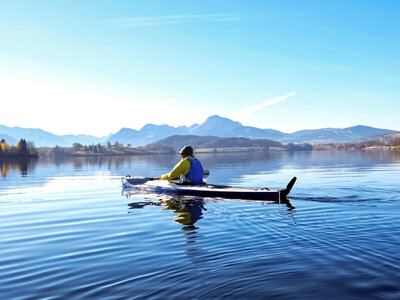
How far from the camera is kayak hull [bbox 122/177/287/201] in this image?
20.5 m

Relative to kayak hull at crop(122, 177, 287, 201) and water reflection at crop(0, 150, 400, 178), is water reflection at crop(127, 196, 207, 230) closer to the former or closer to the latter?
kayak hull at crop(122, 177, 287, 201)

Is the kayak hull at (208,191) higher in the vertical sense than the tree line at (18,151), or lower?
lower

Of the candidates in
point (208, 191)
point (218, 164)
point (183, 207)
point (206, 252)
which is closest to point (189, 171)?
point (208, 191)

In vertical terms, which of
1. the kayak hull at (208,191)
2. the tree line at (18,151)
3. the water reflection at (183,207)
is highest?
the tree line at (18,151)

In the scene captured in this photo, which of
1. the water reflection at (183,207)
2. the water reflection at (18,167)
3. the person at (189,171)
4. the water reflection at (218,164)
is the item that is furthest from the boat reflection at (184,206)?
the water reflection at (18,167)

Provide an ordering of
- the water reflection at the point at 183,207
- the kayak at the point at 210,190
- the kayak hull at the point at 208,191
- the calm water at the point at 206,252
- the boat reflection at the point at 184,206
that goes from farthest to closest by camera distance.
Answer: the kayak hull at the point at 208,191, the kayak at the point at 210,190, the boat reflection at the point at 184,206, the water reflection at the point at 183,207, the calm water at the point at 206,252

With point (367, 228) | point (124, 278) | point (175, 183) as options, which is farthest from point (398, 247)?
point (175, 183)

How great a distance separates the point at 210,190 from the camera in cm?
2217

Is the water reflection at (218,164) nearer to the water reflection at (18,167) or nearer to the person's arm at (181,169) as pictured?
the water reflection at (18,167)

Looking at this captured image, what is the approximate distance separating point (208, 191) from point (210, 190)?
15 cm

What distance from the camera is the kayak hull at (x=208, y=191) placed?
2051 cm

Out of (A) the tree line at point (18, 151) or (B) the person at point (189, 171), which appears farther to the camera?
(A) the tree line at point (18, 151)

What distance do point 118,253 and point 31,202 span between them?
54.3ft

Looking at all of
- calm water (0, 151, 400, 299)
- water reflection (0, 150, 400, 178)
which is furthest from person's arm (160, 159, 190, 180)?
water reflection (0, 150, 400, 178)
